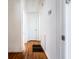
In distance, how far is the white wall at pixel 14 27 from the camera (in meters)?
5.76

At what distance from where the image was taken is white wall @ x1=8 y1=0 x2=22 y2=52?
5.76m

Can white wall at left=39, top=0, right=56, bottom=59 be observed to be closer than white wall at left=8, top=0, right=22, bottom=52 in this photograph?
Yes

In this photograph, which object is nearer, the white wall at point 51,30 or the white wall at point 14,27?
the white wall at point 51,30

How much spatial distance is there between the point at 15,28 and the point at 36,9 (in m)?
3.58

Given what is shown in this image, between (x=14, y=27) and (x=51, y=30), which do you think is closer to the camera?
(x=51, y=30)

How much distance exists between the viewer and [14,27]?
5.81 m

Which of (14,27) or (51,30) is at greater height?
(14,27)
